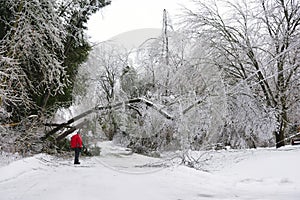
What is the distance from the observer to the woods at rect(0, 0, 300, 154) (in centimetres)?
785

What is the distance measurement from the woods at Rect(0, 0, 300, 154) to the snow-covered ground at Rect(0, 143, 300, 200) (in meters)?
1.04

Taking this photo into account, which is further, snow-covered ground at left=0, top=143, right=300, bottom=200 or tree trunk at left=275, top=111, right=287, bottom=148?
tree trunk at left=275, top=111, right=287, bottom=148

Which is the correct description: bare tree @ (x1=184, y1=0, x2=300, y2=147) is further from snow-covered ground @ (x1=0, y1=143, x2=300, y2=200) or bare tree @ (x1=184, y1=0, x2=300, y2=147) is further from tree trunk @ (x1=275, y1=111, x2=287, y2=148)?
snow-covered ground @ (x1=0, y1=143, x2=300, y2=200)

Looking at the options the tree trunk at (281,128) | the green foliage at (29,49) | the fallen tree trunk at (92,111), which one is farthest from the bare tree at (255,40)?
the green foliage at (29,49)

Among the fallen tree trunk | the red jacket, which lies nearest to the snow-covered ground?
the red jacket

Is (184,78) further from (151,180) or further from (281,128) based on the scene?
(151,180)

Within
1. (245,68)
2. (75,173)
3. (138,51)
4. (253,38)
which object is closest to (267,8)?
(253,38)

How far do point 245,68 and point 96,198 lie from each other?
7.55 meters

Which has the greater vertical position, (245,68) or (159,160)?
(245,68)

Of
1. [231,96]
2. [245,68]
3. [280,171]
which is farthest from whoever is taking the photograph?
[245,68]

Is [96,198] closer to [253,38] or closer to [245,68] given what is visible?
[245,68]

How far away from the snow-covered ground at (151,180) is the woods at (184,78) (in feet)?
3.43

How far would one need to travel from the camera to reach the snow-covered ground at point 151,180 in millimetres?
4602

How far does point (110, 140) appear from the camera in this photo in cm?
1009
